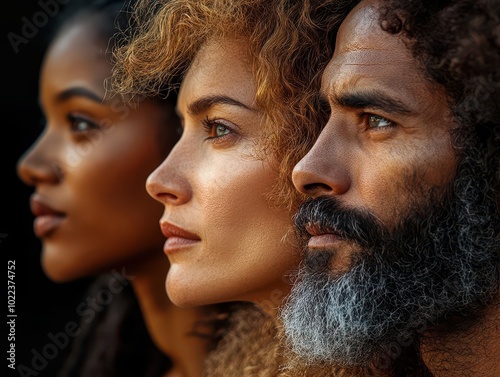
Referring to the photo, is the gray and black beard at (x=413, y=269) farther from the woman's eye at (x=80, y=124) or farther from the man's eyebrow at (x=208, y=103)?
the woman's eye at (x=80, y=124)

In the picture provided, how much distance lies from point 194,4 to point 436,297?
1.09 meters

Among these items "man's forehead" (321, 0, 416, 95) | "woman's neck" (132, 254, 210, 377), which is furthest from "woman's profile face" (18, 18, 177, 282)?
"man's forehead" (321, 0, 416, 95)

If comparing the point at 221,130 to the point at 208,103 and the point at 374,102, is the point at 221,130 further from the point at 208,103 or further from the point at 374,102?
the point at 374,102

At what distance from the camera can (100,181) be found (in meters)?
3.31

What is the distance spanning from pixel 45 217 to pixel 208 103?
1.13m

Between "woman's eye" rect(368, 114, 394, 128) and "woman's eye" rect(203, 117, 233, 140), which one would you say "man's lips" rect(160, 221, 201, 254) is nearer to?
"woman's eye" rect(203, 117, 233, 140)

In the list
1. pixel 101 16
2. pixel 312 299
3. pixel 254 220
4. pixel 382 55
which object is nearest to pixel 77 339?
pixel 101 16

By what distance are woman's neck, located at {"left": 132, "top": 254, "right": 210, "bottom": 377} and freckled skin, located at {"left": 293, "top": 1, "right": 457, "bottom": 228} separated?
1.29 m

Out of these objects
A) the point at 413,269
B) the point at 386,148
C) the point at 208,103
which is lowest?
the point at 413,269

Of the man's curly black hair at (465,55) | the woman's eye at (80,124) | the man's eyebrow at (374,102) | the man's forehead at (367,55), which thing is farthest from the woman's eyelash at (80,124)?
the man's curly black hair at (465,55)

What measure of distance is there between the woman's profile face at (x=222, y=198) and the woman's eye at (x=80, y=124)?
78cm

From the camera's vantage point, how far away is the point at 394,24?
2119 mm

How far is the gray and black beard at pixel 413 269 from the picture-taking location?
205 centimetres

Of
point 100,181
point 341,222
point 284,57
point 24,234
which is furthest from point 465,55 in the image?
point 24,234
